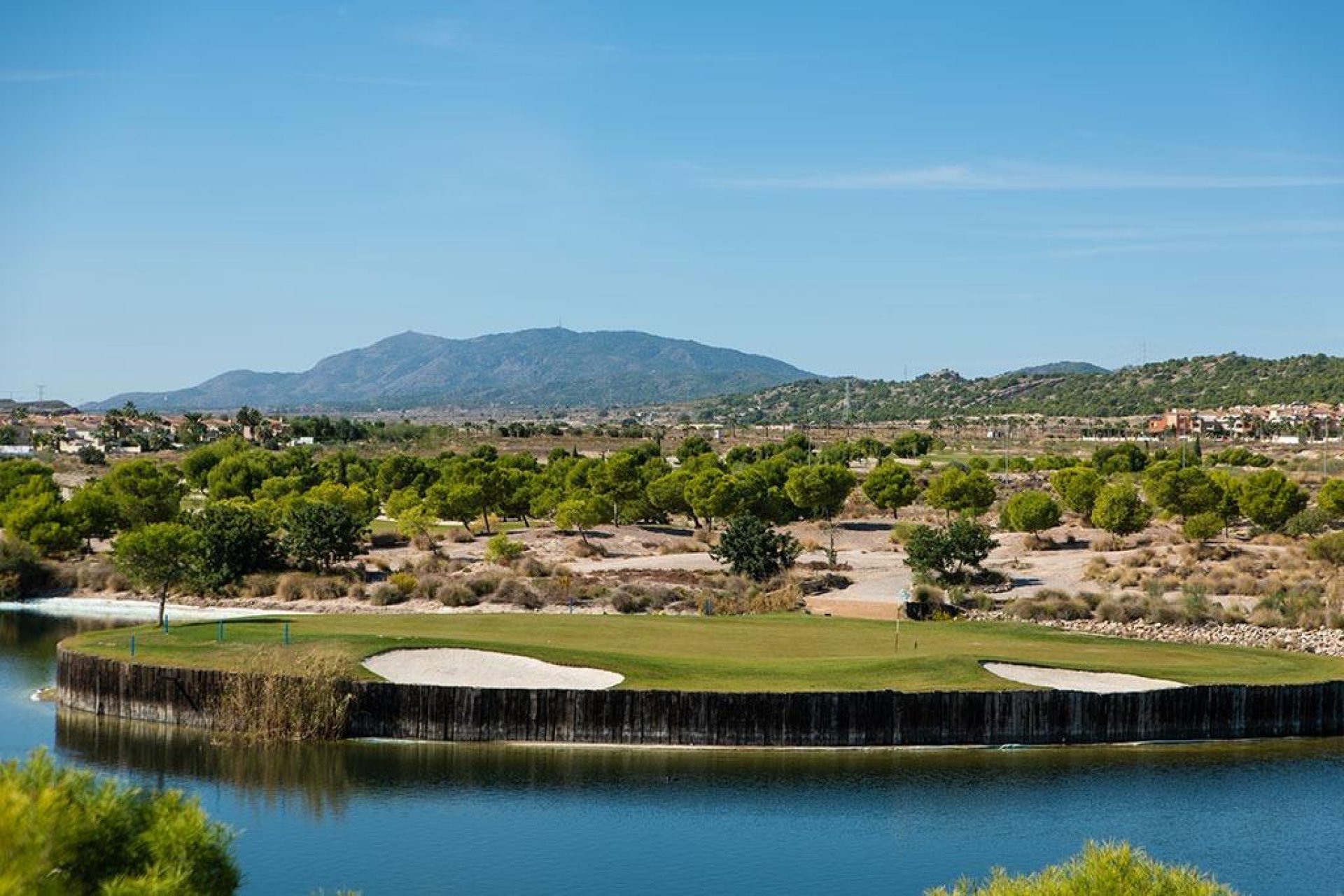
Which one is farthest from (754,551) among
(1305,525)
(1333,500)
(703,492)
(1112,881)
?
(1112,881)

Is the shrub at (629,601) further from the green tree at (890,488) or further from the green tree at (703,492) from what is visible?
the green tree at (890,488)

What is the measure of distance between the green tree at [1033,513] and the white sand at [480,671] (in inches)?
1468

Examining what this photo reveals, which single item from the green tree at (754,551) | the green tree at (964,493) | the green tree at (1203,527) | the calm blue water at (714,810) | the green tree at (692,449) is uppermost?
the green tree at (692,449)

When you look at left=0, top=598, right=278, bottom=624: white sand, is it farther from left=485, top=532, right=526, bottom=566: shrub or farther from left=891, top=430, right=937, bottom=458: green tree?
left=891, top=430, right=937, bottom=458: green tree

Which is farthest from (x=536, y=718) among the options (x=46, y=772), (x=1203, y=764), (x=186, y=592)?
(x=186, y=592)

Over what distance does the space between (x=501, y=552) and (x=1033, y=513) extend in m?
22.3

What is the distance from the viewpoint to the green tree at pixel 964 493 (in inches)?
2931

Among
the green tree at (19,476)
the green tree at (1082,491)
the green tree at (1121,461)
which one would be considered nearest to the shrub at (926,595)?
the green tree at (1082,491)

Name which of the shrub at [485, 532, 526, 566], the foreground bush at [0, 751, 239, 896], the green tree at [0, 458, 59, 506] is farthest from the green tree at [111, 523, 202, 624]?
the foreground bush at [0, 751, 239, 896]

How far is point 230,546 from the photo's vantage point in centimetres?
5466

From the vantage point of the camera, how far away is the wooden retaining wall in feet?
A: 107

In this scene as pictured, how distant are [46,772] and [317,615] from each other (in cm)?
3263

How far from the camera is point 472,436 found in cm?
15938

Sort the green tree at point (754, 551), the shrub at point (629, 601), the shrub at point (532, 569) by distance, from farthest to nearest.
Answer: the shrub at point (532, 569) < the green tree at point (754, 551) < the shrub at point (629, 601)
